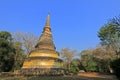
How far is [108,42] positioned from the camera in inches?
1860

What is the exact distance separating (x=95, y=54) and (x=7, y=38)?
22.1 meters

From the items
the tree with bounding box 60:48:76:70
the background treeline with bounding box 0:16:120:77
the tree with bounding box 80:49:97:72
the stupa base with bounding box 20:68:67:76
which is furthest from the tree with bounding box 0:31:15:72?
the tree with bounding box 60:48:76:70

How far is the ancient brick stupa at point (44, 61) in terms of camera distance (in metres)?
30.5

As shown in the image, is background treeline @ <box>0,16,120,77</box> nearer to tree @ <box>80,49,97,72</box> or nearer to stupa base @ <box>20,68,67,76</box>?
tree @ <box>80,49,97,72</box>

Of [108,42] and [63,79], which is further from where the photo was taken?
[108,42]

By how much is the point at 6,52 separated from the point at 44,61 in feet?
45.9

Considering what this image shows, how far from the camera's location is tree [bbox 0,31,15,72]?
42.9 metres

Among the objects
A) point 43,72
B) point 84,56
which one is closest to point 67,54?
point 84,56

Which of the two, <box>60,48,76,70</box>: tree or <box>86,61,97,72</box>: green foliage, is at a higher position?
<box>60,48,76,70</box>: tree

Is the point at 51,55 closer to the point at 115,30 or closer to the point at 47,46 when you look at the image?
the point at 47,46

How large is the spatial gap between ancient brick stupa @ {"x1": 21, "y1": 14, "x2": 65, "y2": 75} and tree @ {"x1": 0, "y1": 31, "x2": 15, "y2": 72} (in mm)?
10980

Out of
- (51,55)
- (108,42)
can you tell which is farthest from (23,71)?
(108,42)

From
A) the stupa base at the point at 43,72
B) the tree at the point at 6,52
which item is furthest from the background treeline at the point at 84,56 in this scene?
the stupa base at the point at 43,72

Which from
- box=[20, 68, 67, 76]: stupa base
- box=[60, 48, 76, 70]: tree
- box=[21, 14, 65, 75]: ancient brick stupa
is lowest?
box=[20, 68, 67, 76]: stupa base
